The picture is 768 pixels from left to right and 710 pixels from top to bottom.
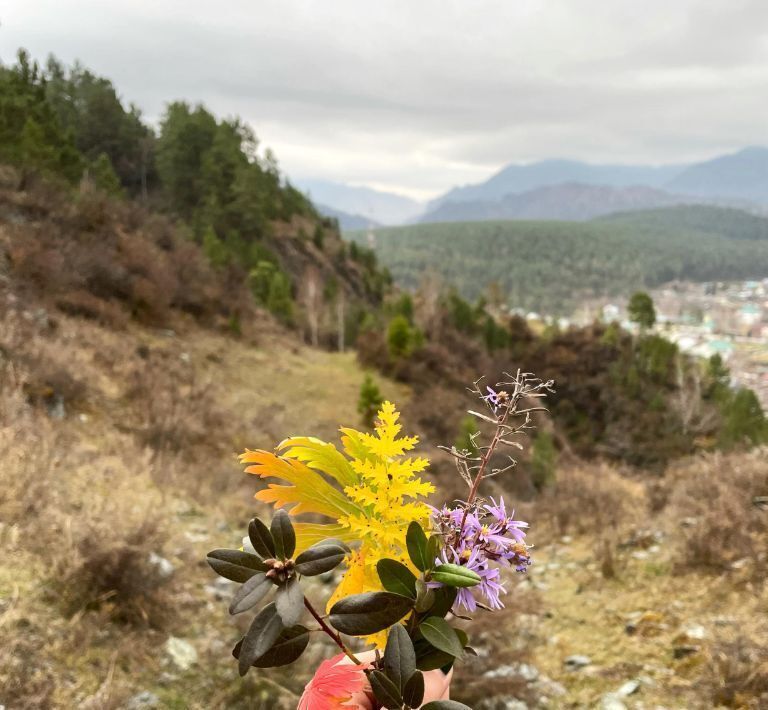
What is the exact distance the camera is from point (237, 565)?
79cm

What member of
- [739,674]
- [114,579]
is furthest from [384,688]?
[739,674]

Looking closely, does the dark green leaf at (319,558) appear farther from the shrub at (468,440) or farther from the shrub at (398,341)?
the shrub at (398,341)

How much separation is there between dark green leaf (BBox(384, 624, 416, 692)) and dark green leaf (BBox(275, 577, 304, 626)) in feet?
Result: 0.46

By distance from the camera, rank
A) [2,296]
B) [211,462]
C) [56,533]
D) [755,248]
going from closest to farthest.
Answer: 1. [56,533]
2. [211,462]
3. [2,296]
4. [755,248]

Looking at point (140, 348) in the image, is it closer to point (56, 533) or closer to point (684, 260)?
point (56, 533)

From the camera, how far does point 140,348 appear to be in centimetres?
1072

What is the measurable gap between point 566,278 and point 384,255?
4739 centimetres

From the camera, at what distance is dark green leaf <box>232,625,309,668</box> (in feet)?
2.53

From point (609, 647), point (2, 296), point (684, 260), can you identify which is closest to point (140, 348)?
point (2, 296)

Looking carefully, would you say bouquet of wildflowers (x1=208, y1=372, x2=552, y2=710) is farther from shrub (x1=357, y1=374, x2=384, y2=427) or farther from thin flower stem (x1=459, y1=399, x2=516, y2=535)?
shrub (x1=357, y1=374, x2=384, y2=427)

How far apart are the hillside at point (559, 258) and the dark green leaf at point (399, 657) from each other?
384 feet

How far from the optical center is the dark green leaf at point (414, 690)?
759 mm

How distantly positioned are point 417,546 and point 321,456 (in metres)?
0.21

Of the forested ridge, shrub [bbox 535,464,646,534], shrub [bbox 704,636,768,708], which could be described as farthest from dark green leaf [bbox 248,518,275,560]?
the forested ridge
